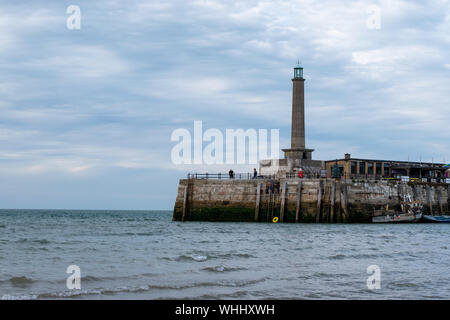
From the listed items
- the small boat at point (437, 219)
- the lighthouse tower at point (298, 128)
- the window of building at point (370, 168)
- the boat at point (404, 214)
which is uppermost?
the lighthouse tower at point (298, 128)

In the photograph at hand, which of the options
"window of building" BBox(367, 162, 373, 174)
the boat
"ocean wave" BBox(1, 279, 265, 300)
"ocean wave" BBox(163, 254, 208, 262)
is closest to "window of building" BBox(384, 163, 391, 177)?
"window of building" BBox(367, 162, 373, 174)

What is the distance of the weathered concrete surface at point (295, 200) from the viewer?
44.0 m

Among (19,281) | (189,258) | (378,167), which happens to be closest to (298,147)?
(378,167)

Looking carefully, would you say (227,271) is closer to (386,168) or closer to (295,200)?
(295,200)

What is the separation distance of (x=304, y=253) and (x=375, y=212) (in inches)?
1061

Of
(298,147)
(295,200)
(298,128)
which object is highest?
(298,128)

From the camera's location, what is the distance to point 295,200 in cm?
4419

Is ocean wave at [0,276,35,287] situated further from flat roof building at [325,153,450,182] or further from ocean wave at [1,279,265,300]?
flat roof building at [325,153,450,182]

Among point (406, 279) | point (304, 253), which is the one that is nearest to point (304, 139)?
point (304, 253)

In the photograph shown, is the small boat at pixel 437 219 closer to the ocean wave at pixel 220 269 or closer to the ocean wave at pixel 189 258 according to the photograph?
the ocean wave at pixel 189 258

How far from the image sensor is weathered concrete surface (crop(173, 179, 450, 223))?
44.0 m

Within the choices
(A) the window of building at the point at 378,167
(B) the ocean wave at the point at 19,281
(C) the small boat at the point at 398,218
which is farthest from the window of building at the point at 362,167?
(B) the ocean wave at the point at 19,281
